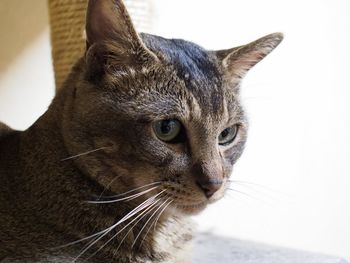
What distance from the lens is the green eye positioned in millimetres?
947

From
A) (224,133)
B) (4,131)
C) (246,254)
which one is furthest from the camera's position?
(246,254)

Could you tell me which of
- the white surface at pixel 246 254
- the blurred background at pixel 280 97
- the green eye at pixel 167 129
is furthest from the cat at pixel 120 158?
the blurred background at pixel 280 97

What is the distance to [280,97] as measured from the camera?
6.34ft

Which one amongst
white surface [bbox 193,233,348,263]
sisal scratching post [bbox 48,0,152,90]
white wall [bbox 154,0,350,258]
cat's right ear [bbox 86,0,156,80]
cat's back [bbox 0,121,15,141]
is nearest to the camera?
cat's right ear [bbox 86,0,156,80]

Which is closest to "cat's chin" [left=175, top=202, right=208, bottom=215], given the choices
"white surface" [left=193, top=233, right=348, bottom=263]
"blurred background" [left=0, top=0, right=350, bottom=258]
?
"white surface" [left=193, top=233, right=348, bottom=263]

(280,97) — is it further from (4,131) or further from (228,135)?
(4,131)

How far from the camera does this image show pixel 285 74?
6.26 feet

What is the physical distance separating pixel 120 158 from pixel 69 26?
736 millimetres

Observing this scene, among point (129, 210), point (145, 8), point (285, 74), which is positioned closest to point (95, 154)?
point (129, 210)

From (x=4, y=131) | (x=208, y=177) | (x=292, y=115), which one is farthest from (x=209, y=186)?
(x=292, y=115)

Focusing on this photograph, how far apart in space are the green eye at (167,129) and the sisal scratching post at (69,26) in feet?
2.05

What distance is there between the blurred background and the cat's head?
30.2 inches

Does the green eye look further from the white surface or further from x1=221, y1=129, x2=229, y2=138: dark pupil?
the white surface

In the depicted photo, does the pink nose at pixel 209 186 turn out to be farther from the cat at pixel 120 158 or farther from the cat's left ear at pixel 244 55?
the cat's left ear at pixel 244 55
